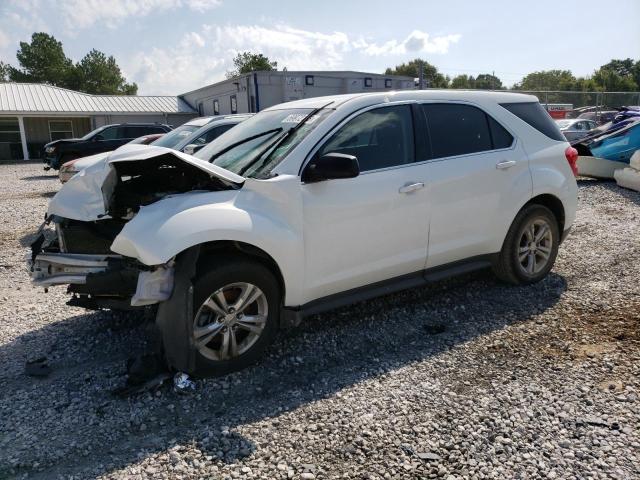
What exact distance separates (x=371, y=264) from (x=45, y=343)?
9.23ft

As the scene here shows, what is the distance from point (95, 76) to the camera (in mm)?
76500

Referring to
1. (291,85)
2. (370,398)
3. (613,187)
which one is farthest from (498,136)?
(291,85)

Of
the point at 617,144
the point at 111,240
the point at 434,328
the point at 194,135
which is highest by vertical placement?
the point at 194,135

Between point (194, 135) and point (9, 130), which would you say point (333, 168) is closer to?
point (194, 135)

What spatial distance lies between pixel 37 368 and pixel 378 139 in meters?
Answer: 3.15

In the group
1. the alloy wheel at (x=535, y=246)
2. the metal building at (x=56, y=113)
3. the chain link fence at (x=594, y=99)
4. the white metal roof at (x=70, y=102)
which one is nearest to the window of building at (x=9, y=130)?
the metal building at (x=56, y=113)

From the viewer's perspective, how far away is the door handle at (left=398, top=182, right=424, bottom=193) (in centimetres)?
400

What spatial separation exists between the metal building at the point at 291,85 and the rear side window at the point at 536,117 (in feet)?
56.8

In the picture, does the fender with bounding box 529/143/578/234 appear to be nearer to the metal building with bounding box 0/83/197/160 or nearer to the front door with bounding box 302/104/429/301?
the front door with bounding box 302/104/429/301

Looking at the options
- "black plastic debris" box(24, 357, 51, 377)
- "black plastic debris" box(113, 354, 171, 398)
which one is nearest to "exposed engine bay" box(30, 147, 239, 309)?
"black plastic debris" box(113, 354, 171, 398)

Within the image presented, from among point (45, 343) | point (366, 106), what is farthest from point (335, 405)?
point (45, 343)

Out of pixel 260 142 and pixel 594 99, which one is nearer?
pixel 260 142

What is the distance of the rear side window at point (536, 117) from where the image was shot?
196 inches

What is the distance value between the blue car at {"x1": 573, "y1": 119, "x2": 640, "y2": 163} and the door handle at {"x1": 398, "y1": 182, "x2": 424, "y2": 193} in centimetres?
1007
